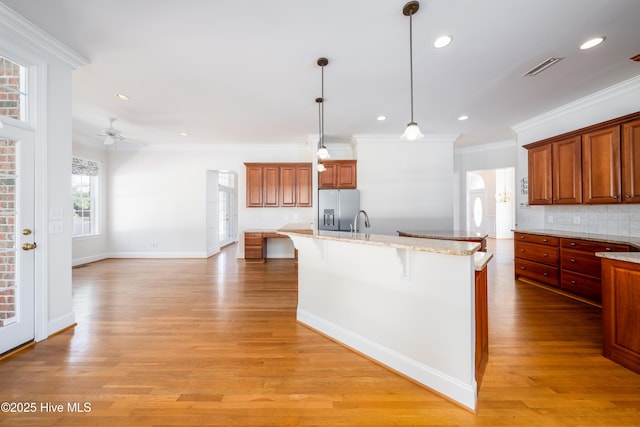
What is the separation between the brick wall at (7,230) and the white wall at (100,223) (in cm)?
406

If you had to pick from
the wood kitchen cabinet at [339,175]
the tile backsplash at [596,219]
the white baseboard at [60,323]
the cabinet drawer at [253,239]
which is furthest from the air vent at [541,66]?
the white baseboard at [60,323]

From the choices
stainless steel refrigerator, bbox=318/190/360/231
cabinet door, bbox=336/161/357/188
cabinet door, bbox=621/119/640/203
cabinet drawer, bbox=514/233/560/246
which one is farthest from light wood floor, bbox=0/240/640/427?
cabinet door, bbox=336/161/357/188

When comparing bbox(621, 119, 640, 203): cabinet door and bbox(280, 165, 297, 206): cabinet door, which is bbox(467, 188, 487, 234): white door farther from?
bbox(280, 165, 297, 206): cabinet door

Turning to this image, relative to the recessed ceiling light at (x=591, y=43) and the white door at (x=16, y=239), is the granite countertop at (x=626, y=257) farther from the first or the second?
the white door at (x=16, y=239)

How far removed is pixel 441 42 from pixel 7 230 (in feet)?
14.4

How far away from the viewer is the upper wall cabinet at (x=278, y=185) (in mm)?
5836

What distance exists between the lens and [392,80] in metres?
3.09

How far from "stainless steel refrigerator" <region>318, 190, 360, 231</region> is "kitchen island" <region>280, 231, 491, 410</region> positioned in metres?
2.78

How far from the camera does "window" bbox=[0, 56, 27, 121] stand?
7.04 feet

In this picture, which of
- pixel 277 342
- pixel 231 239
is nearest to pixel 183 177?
pixel 231 239

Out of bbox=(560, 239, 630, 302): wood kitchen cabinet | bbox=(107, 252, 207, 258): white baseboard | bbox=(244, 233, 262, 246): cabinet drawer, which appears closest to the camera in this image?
bbox=(560, 239, 630, 302): wood kitchen cabinet

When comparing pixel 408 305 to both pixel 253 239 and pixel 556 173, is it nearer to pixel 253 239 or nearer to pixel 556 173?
pixel 556 173

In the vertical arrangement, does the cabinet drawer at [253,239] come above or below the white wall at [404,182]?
below

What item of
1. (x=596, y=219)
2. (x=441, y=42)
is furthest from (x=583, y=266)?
(x=441, y=42)
